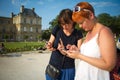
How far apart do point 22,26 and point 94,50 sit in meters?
3.55

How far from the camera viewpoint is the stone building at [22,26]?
162 inches

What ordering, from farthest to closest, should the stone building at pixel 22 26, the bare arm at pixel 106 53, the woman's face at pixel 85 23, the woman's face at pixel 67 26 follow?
the stone building at pixel 22 26, the woman's face at pixel 67 26, the woman's face at pixel 85 23, the bare arm at pixel 106 53

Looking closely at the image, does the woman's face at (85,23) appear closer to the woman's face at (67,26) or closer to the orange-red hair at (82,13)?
the orange-red hair at (82,13)

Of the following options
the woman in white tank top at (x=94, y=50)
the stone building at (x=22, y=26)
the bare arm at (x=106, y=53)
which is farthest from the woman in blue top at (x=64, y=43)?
the stone building at (x=22, y=26)

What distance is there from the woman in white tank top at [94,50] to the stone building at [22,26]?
3.08 metres

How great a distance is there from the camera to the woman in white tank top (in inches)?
36.8

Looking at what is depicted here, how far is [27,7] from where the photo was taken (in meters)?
4.21

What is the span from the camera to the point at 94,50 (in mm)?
1000

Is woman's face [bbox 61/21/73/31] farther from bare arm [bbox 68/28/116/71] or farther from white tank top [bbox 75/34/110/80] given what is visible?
bare arm [bbox 68/28/116/71]

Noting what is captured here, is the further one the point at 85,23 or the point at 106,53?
the point at 85,23

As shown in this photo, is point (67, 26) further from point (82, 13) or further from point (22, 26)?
point (22, 26)

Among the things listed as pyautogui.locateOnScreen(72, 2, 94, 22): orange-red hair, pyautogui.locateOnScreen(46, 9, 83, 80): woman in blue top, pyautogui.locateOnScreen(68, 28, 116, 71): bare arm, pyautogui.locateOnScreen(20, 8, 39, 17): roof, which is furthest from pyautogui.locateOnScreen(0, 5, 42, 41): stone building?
pyautogui.locateOnScreen(68, 28, 116, 71): bare arm

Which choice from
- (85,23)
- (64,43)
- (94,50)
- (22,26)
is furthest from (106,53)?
(22,26)

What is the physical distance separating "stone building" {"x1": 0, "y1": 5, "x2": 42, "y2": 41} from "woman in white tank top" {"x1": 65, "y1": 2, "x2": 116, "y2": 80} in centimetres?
308
